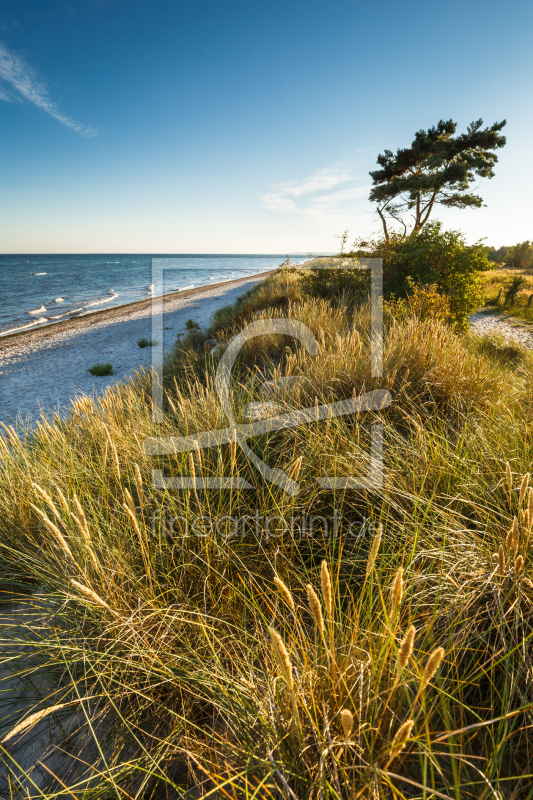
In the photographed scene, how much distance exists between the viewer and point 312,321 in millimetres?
5848

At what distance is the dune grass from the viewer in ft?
3.14

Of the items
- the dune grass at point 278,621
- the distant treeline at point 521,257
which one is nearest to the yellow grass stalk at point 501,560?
the dune grass at point 278,621

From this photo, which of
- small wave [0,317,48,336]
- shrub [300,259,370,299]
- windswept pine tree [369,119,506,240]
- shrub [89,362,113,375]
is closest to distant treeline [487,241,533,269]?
windswept pine tree [369,119,506,240]

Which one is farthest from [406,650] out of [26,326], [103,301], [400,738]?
[103,301]

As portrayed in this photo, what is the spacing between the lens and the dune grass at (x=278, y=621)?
3.14 ft

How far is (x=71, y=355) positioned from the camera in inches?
478

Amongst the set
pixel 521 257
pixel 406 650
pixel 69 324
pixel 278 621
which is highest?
pixel 521 257

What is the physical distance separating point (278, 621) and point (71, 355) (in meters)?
13.3

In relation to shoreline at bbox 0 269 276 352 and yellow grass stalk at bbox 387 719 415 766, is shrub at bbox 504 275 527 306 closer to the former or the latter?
yellow grass stalk at bbox 387 719 415 766

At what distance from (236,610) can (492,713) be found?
1062 mm

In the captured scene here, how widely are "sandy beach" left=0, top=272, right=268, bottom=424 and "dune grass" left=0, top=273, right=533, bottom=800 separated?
451 centimetres

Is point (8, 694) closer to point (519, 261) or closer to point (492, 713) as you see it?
point (492, 713)

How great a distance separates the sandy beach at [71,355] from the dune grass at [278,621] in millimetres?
4509
